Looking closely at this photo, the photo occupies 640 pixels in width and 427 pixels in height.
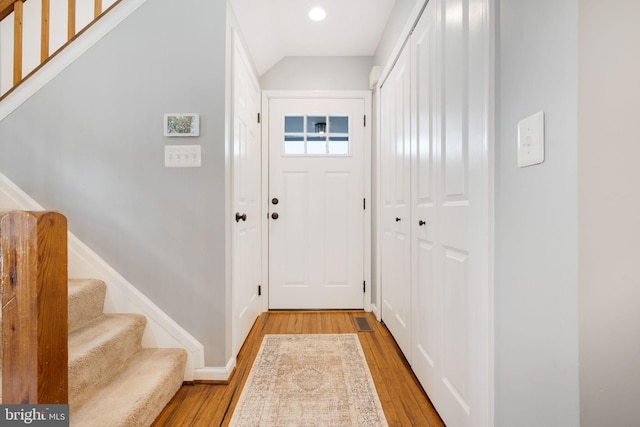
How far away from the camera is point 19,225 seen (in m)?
0.70

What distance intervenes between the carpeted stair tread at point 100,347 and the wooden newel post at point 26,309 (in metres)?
0.63

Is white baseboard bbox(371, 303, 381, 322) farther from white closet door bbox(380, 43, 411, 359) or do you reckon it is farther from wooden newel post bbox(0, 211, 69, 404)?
wooden newel post bbox(0, 211, 69, 404)

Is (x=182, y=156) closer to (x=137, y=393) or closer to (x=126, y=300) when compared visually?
(x=126, y=300)

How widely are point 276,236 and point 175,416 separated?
5.45ft

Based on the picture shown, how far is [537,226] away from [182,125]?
166 centimetres

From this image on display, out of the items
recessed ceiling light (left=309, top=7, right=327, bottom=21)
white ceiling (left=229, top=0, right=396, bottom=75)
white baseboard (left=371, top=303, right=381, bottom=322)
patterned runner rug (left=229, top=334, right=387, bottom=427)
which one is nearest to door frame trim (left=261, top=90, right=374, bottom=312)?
white baseboard (left=371, top=303, right=381, bottom=322)

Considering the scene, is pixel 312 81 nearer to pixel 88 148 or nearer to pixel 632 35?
pixel 88 148

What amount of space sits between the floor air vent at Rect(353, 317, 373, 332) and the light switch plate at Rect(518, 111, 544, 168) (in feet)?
6.33

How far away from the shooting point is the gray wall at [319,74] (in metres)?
2.89

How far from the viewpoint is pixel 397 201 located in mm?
2152

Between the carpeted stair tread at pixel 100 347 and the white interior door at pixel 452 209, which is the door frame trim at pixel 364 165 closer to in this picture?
the white interior door at pixel 452 209

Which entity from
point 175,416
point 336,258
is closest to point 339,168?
point 336,258

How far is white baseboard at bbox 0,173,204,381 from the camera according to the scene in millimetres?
1708

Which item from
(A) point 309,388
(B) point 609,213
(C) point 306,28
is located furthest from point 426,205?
(C) point 306,28
